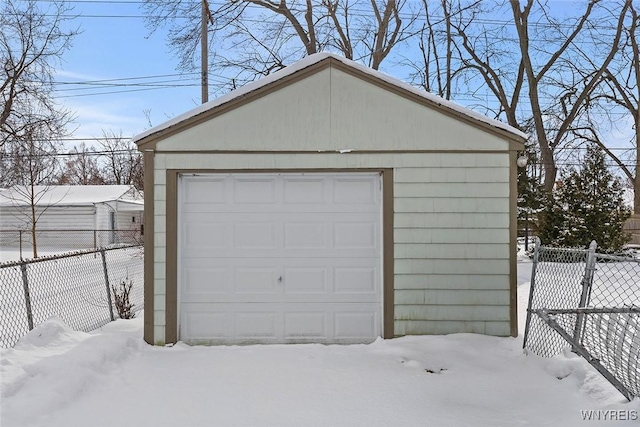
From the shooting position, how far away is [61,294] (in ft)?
30.0

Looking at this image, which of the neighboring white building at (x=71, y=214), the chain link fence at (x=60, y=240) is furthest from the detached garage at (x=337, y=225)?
the chain link fence at (x=60, y=240)

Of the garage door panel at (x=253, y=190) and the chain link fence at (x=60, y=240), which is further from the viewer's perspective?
the chain link fence at (x=60, y=240)

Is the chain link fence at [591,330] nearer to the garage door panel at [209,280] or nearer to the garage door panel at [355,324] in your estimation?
the garage door panel at [355,324]

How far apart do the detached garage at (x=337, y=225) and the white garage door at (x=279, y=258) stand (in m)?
0.02

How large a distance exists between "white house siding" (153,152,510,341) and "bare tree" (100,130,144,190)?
80.5 ft

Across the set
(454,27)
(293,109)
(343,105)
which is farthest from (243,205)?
(454,27)

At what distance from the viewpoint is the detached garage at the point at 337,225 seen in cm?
552

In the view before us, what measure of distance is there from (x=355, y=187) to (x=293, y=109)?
122cm

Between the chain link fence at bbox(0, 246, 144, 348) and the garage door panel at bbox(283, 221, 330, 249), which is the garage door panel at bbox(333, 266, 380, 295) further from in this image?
the chain link fence at bbox(0, 246, 144, 348)

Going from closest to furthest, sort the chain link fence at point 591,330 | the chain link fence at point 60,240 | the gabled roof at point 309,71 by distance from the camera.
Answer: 1. the chain link fence at point 591,330
2. the gabled roof at point 309,71
3. the chain link fence at point 60,240

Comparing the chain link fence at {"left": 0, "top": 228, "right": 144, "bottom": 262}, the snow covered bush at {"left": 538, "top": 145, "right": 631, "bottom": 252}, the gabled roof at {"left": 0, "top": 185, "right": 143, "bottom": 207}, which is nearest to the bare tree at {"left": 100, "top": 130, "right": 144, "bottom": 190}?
the gabled roof at {"left": 0, "top": 185, "right": 143, "bottom": 207}

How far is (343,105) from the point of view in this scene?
18.3 ft

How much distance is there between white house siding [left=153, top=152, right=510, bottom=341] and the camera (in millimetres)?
5543

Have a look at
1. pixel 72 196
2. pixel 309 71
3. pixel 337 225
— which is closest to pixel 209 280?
pixel 337 225
